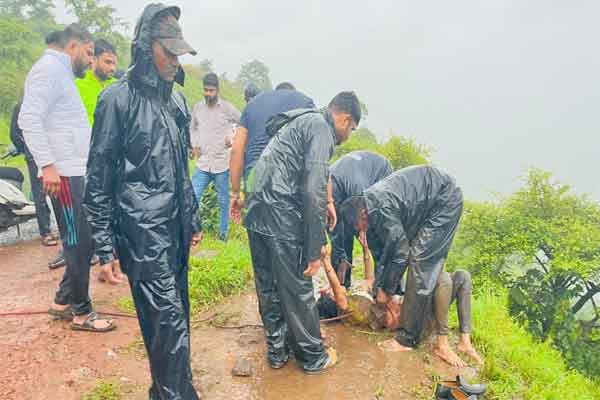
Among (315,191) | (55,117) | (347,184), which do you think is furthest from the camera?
(347,184)

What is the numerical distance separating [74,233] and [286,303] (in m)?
1.78

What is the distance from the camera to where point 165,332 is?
8.40 ft

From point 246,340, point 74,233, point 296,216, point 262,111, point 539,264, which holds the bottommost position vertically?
point 539,264

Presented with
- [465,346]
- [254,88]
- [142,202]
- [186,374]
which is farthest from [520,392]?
[254,88]

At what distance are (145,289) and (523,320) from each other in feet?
35.7

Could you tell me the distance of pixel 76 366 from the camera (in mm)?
3314

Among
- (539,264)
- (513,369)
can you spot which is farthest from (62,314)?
(539,264)

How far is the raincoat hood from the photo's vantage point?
2463 millimetres

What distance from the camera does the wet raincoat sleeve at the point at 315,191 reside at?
10.4 feet

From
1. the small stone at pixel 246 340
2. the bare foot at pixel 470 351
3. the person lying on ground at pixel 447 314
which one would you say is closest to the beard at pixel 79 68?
the small stone at pixel 246 340

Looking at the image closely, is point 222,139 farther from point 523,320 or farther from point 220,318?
point 523,320

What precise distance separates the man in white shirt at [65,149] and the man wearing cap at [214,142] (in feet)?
8.30

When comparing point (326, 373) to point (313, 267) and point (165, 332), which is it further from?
point (165, 332)

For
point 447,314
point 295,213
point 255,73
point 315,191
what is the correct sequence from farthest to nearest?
point 255,73 < point 447,314 < point 295,213 < point 315,191
